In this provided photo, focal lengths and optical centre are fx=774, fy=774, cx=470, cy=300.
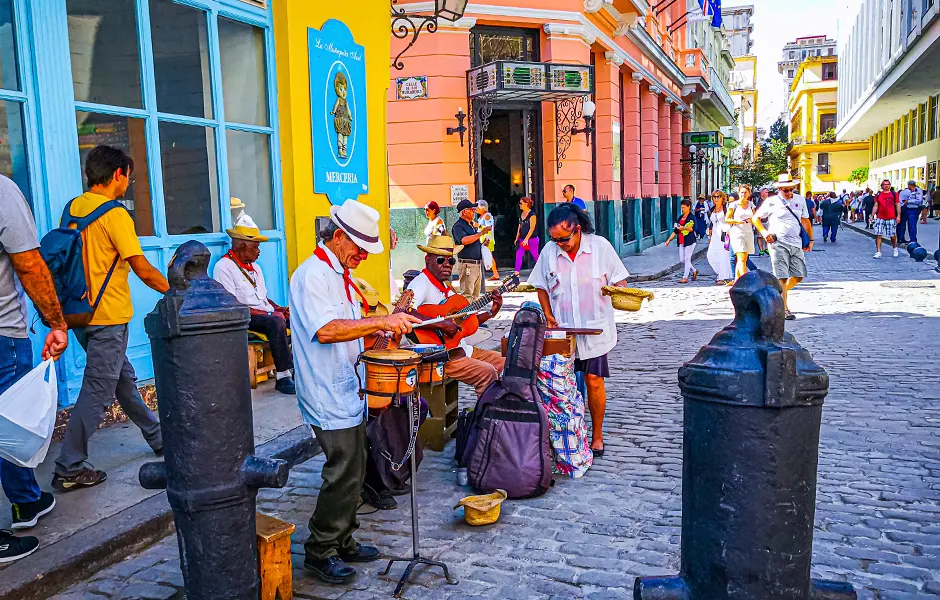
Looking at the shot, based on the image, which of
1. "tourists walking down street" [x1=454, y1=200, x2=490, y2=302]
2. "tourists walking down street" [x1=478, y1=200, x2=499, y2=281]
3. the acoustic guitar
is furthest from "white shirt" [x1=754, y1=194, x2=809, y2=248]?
the acoustic guitar

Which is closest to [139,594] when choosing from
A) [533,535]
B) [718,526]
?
[533,535]

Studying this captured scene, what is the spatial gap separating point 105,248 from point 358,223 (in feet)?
6.06

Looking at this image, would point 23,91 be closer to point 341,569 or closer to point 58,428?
point 58,428

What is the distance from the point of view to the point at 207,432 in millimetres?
2537

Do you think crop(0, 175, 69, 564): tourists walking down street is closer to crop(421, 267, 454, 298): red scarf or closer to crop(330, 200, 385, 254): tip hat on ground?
crop(330, 200, 385, 254): tip hat on ground

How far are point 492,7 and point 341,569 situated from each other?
13.6 metres

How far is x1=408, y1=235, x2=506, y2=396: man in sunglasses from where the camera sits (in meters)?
5.52

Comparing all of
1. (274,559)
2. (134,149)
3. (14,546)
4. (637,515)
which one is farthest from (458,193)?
(274,559)

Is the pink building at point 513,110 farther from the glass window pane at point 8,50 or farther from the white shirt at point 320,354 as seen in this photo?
the white shirt at point 320,354

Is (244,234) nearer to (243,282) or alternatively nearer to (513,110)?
(243,282)

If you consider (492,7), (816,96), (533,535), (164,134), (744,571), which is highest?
(816,96)

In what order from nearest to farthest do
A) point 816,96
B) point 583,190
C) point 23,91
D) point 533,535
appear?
point 533,535, point 23,91, point 583,190, point 816,96

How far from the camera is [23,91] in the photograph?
5.13 m

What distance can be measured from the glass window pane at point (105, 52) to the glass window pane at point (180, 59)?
222 mm
